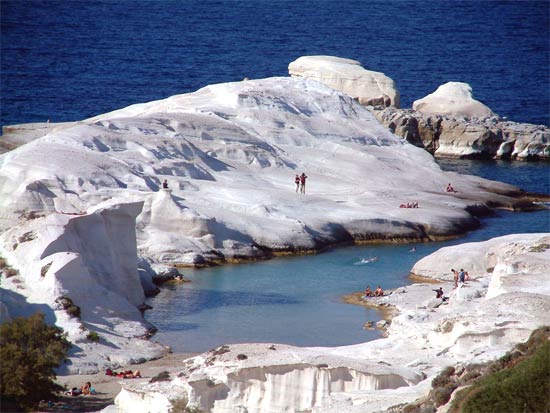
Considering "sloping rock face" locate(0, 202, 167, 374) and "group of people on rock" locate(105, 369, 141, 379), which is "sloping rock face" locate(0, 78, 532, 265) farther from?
"group of people on rock" locate(105, 369, 141, 379)

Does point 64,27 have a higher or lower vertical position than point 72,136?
Answer: higher

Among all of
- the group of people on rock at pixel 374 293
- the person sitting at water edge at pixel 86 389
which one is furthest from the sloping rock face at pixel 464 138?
the person sitting at water edge at pixel 86 389

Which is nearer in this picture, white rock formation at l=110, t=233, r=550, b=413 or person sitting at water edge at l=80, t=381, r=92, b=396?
white rock formation at l=110, t=233, r=550, b=413

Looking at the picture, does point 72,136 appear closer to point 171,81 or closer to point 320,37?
point 171,81

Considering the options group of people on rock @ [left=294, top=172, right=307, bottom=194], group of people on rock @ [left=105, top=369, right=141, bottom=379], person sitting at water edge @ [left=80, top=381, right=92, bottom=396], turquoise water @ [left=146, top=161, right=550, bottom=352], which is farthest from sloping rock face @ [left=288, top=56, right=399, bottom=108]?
person sitting at water edge @ [left=80, top=381, right=92, bottom=396]

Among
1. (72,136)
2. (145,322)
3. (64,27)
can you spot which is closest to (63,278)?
(145,322)

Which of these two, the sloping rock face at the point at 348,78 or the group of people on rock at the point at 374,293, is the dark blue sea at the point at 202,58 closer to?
the sloping rock face at the point at 348,78

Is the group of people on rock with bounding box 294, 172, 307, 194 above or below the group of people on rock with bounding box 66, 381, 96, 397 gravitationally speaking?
above
